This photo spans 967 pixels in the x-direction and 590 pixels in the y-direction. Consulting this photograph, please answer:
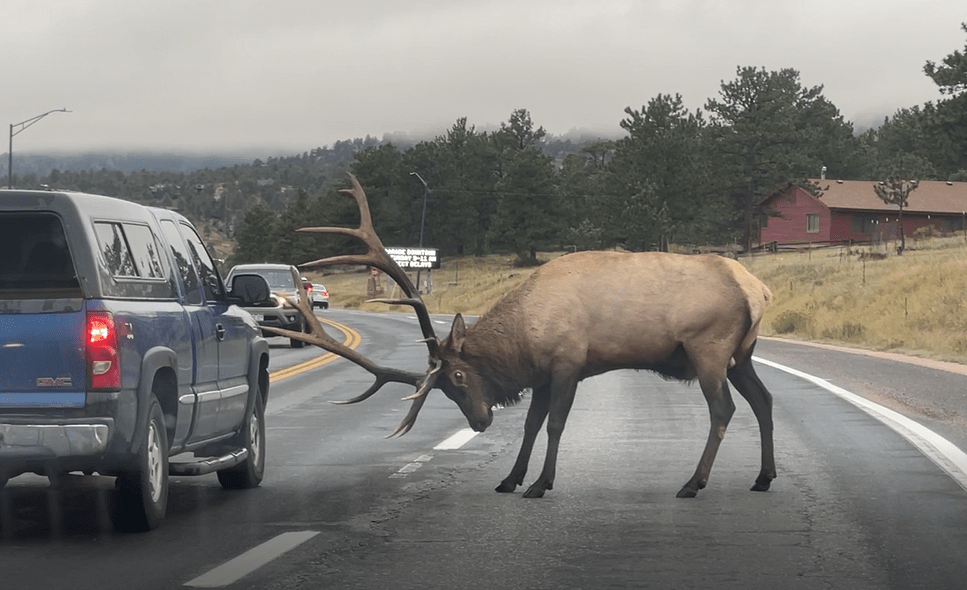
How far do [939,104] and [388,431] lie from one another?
232 feet

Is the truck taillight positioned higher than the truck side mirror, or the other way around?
the truck side mirror

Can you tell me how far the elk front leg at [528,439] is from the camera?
A: 1011 cm

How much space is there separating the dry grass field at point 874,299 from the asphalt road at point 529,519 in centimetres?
1790

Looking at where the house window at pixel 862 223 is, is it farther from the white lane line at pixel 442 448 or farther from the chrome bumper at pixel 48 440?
the chrome bumper at pixel 48 440

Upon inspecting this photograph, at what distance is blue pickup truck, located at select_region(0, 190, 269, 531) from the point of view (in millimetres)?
7777

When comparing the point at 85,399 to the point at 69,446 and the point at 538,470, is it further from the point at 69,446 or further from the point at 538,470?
the point at 538,470

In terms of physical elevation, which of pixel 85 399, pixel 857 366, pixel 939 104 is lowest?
pixel 857 366

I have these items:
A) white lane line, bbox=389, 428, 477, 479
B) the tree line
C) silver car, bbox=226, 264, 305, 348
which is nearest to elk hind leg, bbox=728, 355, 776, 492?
white lane line, bbox=389, 428, 477, 479

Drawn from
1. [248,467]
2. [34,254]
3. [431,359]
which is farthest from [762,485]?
[34,254]

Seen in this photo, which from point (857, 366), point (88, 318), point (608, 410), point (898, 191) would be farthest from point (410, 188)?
point (88, 318)

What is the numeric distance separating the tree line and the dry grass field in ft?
24.1

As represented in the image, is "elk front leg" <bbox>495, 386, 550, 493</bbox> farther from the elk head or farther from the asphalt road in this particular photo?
the elk head

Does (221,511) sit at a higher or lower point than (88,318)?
lower

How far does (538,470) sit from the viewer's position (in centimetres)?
1123
